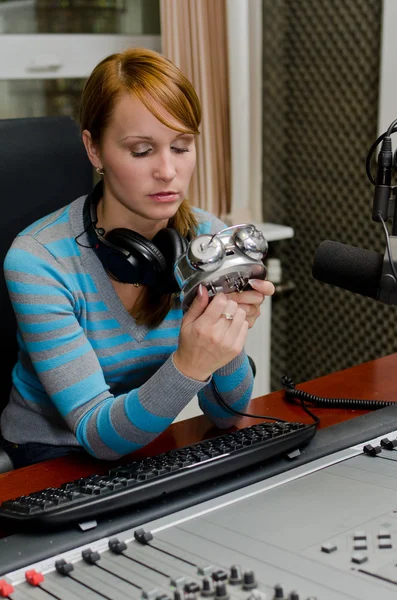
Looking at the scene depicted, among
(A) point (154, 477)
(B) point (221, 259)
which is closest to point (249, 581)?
(A) point (154, 477)

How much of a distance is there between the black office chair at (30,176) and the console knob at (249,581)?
807mm

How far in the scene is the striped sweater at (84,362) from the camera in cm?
101

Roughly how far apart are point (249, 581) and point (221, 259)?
13.2 inches

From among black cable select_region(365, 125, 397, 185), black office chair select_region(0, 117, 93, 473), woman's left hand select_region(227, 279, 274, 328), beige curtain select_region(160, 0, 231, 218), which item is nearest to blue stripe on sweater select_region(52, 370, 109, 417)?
woman's left hand select_region(227, 279, 274, 328)

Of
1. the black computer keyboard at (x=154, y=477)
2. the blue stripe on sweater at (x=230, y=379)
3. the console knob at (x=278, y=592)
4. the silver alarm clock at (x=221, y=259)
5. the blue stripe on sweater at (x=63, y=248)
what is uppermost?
the silver alarm clock at (x=221, y=259)

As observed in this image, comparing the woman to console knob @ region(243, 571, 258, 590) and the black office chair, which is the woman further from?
console knob @ region(243, 571, 258, 590)

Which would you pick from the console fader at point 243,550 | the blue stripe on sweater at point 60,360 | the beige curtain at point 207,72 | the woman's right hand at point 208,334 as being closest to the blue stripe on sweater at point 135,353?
the blue stripe on sweater at point 60,360

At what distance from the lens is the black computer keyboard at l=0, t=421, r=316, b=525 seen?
79cm

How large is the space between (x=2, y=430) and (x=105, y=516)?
0.53 meters

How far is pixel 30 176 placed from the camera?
1.35m

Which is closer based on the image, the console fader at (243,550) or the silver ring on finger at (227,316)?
the console fader at (243,550)

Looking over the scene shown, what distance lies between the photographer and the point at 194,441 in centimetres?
107

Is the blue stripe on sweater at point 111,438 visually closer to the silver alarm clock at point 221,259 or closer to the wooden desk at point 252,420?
the wooden desk at point 252,420

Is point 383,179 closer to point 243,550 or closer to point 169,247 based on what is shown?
point 169,247
